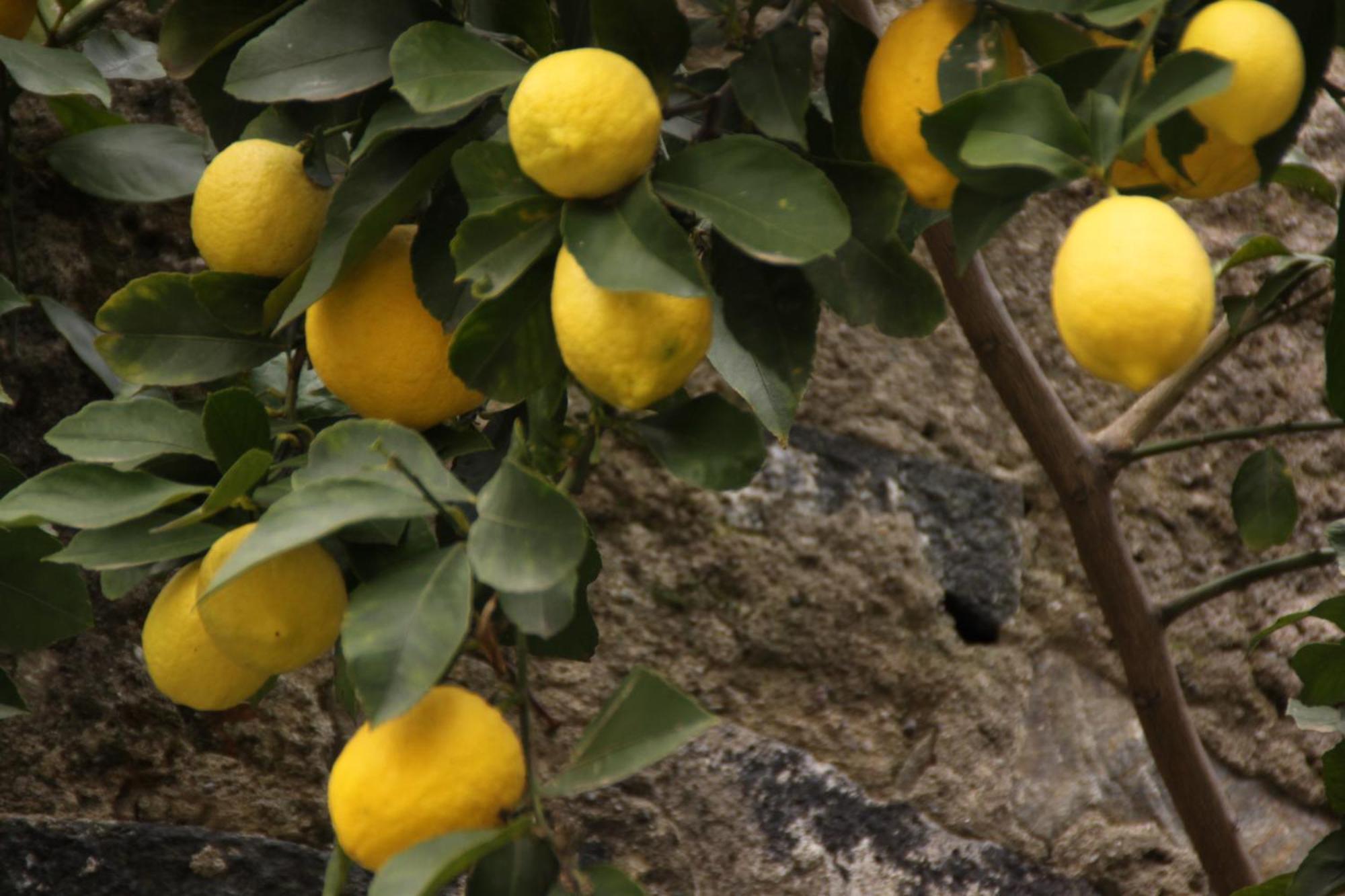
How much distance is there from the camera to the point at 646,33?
632mm

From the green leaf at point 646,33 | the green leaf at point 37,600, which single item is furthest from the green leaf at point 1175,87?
the green leaf at point 37,600

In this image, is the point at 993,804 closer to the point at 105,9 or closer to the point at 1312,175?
the point at 1312,175

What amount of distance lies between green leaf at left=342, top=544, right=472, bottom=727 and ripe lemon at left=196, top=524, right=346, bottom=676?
2.9 inches

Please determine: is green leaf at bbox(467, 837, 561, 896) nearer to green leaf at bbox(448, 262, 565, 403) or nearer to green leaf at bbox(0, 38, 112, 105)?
green leaf at bbox(448, 262, 565, 403)

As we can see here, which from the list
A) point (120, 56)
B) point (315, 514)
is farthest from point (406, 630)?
point (120, 56)

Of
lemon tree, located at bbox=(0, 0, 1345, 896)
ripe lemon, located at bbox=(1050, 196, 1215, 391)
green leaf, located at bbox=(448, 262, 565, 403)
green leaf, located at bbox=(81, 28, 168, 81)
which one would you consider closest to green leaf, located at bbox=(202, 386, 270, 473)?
lemon tree, located at bbox=(0, 0, 1345, 896)

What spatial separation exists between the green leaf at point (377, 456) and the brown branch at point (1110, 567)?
0.54 meters

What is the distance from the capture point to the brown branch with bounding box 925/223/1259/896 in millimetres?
Answer: 1032

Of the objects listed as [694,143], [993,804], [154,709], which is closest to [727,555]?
[993,804]

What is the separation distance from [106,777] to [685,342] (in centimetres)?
74

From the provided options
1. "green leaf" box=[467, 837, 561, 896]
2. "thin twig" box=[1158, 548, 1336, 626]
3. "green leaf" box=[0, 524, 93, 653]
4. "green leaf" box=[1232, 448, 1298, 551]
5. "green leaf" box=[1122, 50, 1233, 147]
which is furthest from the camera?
"green leaf" box=[1232, 448, 1298, 551]

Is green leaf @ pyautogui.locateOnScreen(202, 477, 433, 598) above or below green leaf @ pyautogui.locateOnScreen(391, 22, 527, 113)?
below

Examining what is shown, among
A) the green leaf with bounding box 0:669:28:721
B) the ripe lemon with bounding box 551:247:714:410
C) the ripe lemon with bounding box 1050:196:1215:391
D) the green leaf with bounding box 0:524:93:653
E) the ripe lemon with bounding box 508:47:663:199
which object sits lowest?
the green leaf with bounding box 0:669:28:721

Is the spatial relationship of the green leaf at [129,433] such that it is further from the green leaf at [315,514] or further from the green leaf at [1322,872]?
the green leaf at [1322,872]
